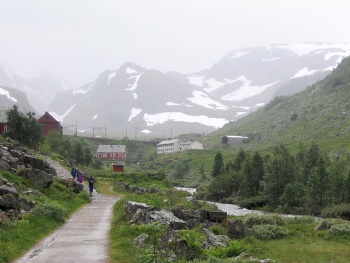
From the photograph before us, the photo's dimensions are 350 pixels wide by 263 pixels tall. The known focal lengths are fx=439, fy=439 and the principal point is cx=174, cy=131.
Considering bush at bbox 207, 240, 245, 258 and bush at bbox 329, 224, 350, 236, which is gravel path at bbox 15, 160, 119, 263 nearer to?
bush at bbox 207, 240, 245, 258

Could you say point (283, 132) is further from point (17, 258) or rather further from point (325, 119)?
point (17, 258)

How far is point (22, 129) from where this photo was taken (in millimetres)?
88125

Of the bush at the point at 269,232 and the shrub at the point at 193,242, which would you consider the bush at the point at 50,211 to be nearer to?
the shrub at the point at 193,242

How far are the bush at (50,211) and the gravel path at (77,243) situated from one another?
26.8 inches

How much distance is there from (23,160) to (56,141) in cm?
8157

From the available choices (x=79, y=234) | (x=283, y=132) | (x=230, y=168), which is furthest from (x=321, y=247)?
(x=283, y=132)

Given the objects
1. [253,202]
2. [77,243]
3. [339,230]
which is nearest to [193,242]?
[77,243]

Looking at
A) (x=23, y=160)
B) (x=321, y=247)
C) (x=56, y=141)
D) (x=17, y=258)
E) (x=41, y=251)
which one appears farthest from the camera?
(x=56, y=141)

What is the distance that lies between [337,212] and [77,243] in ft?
174

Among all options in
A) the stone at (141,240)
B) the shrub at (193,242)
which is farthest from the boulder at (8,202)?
the shrub at (193,242)

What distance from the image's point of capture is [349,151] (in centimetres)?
12669

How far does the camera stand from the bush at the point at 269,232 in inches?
1421

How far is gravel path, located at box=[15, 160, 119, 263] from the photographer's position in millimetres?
19245

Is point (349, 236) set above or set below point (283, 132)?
below
